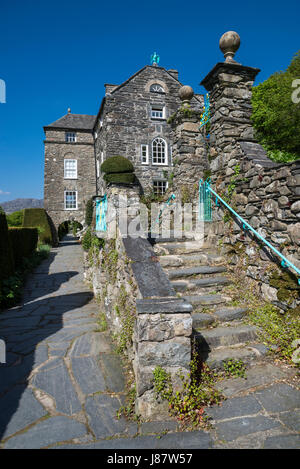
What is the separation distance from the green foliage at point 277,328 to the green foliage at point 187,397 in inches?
39.4

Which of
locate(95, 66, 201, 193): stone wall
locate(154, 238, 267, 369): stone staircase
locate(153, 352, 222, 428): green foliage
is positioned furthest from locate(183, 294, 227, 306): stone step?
locate(95, 66, 201, 193): stone wall

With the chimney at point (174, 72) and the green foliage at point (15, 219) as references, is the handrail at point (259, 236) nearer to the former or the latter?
the chimney at point (174, 72)

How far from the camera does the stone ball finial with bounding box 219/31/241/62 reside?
4480mm

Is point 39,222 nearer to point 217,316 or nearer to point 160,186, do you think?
point 160,186

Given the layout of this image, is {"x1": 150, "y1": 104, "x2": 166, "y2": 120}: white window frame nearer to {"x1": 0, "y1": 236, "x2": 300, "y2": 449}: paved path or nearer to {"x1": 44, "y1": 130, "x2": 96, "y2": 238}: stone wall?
{"x1": 44, "y1": 130, "x2": 96, "y2": 238}: stone wall

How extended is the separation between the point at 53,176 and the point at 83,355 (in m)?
21.3

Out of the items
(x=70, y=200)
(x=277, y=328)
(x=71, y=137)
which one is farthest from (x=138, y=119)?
(x=277, y=328)

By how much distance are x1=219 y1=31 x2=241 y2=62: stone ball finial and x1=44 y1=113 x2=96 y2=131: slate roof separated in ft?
68.8

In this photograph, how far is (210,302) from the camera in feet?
11.9

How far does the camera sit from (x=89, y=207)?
66.6 ft

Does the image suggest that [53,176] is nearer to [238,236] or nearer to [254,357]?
[238,236]

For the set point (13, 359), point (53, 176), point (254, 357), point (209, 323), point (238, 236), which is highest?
point (53, 176)

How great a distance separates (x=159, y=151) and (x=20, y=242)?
1207cm
